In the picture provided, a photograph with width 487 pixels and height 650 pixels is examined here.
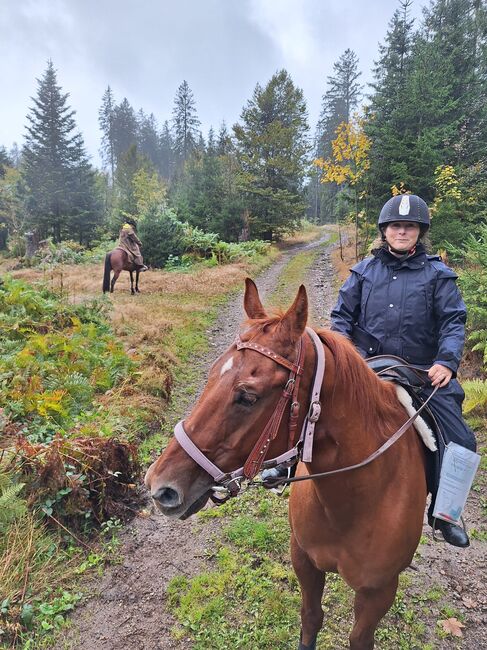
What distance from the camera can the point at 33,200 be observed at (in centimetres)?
3055

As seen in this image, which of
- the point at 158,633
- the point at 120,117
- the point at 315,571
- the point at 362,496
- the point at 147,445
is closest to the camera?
the point at 362,496

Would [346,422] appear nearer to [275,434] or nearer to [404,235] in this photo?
[275,434]

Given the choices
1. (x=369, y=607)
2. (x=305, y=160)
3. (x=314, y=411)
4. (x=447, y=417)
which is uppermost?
(x=305, y=160)

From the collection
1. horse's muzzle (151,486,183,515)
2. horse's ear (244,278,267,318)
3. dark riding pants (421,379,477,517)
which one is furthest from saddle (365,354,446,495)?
horse's muzzle (151,486,183,515)

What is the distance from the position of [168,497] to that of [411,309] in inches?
81.4

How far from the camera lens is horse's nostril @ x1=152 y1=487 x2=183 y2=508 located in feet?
5.17

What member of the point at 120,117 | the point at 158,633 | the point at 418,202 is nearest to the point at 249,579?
the point at 158,633

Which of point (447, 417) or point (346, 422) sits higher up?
point (346, 422)

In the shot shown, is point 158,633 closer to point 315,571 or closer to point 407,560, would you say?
point 315,571

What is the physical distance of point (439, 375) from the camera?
239 centimetres

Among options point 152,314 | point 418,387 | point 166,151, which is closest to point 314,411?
point 418,387

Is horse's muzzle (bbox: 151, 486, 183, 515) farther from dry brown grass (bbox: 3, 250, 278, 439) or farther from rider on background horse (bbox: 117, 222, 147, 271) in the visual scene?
rider on background horse (bbox: 117, 222, 147, 271)

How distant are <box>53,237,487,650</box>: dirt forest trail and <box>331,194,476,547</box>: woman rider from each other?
1.27m

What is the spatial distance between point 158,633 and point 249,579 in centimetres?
90
